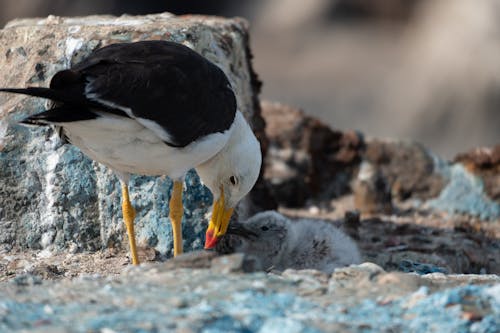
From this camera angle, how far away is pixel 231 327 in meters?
A: 4.51

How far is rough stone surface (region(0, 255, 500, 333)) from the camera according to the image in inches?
179

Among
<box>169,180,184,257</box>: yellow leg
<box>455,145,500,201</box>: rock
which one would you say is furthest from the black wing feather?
<box>455,145,500,201</box>: rock

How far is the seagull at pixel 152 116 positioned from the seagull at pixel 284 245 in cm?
30

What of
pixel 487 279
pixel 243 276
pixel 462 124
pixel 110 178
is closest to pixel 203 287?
pixel 243 276

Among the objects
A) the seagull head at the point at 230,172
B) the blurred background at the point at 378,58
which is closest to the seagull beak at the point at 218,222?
the seagull head at the point at 230,172

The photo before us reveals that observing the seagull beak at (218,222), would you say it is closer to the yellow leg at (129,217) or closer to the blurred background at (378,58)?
the yellow leg at (129,217)

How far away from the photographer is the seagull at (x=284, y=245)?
700cm

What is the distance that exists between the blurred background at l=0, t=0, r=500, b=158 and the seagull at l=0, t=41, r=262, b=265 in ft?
30.9

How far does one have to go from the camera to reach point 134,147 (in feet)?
19.7

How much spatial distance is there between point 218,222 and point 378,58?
1210 cm

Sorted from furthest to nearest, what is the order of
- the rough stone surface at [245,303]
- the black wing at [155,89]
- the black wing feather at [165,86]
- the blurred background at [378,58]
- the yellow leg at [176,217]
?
the blurred background at [378,58]
the yellow leg at [176,217]
the black wing feather at [165,86]
the black wing at [155,89]
the rough stone surface at [245,303]

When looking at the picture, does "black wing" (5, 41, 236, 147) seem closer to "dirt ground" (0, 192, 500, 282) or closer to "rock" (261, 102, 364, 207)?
"dirt ground" (0, 192, 500, 282)

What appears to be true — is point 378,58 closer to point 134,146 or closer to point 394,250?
point 394,250

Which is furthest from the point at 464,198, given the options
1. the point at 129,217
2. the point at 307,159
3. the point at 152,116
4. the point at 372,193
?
the point at 152,116
